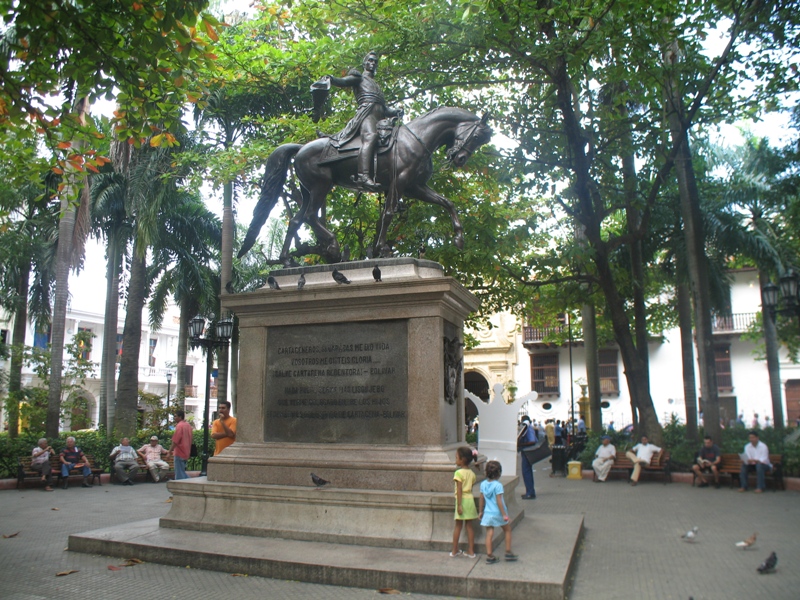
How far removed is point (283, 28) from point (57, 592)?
57.7ft

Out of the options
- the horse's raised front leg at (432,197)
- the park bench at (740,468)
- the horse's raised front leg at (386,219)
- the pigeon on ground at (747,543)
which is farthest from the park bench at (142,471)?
the pigeon on ground at (747,543)

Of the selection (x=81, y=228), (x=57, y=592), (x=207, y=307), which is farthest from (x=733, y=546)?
(x=207, y=307)

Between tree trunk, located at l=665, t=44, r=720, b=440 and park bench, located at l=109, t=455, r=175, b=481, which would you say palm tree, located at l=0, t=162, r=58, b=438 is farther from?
tree trunk, located at l=665, t=44, r=720, b=440

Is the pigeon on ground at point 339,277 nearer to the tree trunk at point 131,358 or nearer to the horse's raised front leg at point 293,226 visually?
the horse's raised front leg at point 293,226

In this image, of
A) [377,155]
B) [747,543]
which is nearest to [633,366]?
[747,543]

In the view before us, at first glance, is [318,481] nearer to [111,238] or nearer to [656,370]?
[111,238]

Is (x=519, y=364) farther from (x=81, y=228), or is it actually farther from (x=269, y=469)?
(x=269, y=469)

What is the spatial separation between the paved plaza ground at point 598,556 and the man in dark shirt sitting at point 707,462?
7.33ft

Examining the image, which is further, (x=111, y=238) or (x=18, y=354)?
(x=111, y=238)

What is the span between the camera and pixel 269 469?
7605 millimetres

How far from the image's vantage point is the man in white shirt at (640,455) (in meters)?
17.1

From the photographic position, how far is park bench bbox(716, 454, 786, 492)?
1515cm

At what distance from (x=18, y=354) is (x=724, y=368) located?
37446 millimetres

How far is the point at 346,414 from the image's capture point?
764cm
